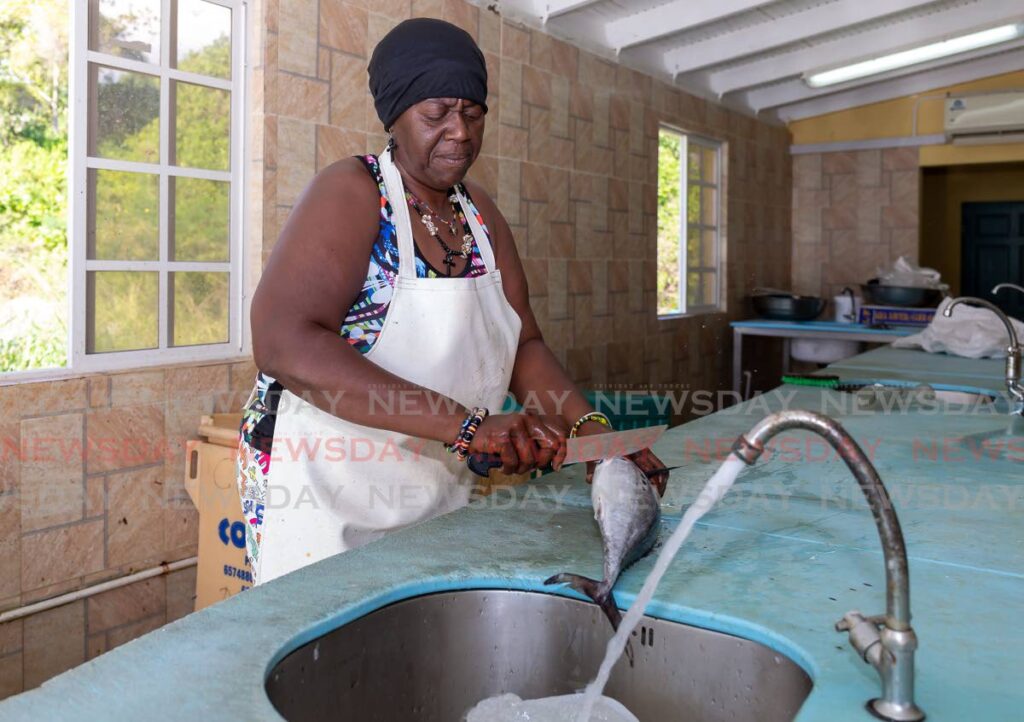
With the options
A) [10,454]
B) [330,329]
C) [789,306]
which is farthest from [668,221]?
[330,329]

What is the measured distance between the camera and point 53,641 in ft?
10.2

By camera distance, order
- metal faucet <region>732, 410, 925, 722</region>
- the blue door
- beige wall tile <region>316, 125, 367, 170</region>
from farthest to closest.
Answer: the blue door < beige wall tile <region>316, 125, 367, 170</region> < metal faucet <region>732, 410, 925, 722</region>

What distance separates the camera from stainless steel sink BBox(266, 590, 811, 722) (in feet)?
4.13

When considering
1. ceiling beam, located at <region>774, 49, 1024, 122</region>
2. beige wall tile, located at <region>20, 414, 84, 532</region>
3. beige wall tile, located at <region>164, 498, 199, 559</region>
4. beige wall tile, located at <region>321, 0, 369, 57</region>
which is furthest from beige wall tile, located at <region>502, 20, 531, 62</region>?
ceiling beam, located at <region>774, 49, 1024, 122</region>

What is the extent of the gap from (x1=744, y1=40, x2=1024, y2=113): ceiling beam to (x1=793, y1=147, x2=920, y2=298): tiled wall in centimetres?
82

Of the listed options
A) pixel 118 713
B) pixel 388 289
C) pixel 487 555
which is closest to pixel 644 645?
pixel 487 555

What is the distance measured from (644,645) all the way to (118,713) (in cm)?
75

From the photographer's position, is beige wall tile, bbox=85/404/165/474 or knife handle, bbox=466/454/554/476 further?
beige wall tile, bbox=85/404/165/474

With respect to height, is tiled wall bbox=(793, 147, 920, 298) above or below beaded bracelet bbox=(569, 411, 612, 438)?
above

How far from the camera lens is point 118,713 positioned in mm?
989

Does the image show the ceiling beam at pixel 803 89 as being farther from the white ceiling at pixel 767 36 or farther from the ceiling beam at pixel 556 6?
the ceiling beam at pixel 556 6

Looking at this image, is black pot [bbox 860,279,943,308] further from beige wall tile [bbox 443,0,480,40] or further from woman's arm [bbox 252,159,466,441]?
woman's arm [bbox 252,159,466,441]

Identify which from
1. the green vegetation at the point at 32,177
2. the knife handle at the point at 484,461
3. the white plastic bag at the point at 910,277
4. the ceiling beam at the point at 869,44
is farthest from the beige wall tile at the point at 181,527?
the ceiling beam at the point at 869,44

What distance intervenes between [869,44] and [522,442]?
6435 millimetres
